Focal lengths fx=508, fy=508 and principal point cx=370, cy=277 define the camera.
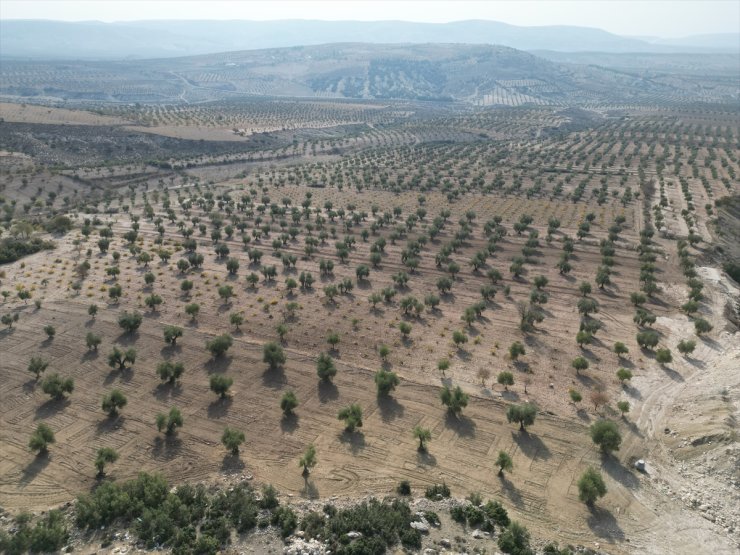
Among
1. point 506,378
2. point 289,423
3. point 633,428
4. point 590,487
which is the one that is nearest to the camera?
point 590,487

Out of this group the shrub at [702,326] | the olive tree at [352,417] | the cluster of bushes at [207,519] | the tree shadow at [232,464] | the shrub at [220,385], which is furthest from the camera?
the shrub at [702,326]

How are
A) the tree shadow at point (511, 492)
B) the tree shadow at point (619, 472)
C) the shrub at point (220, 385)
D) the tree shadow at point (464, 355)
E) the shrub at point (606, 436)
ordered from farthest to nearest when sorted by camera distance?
the tree shadow at point (464, 355) < the shrub at point (220, 385) < the shrub at point (606, 436) < the tree shadow at point (619, 472) < the tree shadow at point (511, 492)

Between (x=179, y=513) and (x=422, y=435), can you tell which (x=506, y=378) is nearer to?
(x=422, y=435)

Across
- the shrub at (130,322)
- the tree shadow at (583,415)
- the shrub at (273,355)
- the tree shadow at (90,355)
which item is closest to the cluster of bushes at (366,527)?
the tree shadow at (583,415)

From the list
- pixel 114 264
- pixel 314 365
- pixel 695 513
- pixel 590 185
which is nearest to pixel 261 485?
pixel 314 365

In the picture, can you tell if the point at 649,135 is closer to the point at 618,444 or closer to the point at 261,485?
the point at 618,444

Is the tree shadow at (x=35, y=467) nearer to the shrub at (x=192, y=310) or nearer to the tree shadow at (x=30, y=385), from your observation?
the tree shadow at (x=30, y=385)

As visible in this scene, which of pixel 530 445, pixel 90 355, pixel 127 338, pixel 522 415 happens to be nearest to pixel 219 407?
pixel 90 355
